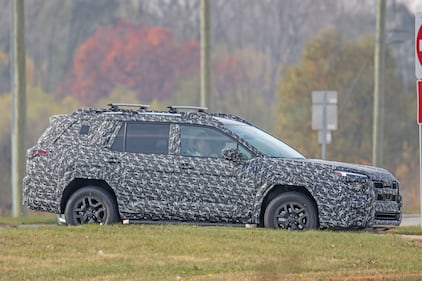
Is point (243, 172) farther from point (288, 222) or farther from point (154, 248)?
point (154, 248)

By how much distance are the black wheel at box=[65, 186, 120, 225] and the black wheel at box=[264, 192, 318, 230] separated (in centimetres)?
216

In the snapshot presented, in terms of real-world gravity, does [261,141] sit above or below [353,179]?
above

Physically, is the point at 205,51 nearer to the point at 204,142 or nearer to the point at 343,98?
the point at 204,142

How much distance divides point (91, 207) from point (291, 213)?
9.14 ft

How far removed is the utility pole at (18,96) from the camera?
29641mm

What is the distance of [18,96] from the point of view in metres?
29.8

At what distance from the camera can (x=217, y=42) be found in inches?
2704

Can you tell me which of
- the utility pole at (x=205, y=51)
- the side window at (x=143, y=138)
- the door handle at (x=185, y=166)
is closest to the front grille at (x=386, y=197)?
the door handle at (x=185, y=166)

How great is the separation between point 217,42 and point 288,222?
5058 centimetres

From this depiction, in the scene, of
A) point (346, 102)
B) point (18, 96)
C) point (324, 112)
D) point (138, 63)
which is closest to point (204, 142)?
point (18, 96)

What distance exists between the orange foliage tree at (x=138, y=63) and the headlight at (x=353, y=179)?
48419mm

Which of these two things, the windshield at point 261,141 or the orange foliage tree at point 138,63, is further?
the orange foliage tree at point 138,63

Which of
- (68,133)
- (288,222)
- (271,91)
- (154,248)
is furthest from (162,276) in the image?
(271,91)

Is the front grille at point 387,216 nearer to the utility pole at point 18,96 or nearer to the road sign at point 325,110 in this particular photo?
the utility pole at point 18,96
